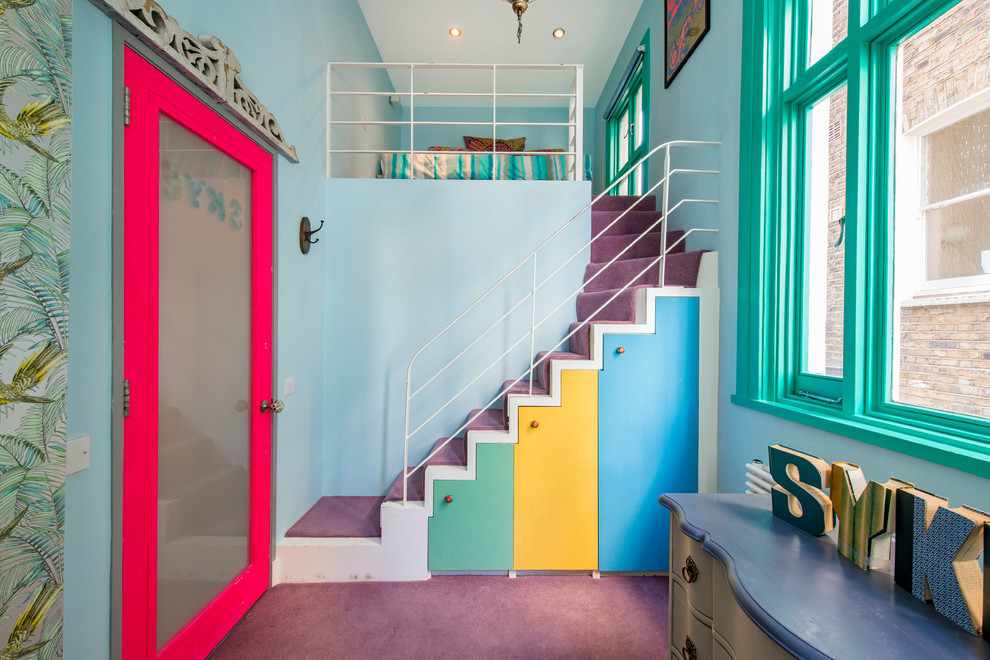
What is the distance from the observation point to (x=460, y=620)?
1.94 meters

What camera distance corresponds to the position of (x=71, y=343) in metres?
1.13

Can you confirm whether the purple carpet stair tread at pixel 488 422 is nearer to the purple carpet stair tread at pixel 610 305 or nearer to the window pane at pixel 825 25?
the purple carpet stair tread at pixel 610 305

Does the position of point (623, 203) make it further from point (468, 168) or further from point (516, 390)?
point (516, 390)

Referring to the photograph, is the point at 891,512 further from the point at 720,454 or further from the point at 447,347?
the point at 447,347

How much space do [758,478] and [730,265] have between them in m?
0.99

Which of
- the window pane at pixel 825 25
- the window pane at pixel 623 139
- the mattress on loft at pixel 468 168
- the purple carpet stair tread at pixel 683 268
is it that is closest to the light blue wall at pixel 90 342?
the mattress on loft at pixel 468 168

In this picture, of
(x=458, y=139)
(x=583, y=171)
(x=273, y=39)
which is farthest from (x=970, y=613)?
(x=458, y=139)

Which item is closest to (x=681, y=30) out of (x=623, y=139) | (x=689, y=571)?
(x=623, y=139)

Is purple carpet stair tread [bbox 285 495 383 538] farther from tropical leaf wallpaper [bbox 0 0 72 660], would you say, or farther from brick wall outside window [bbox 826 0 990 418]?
brick wall outside window [bbox 826 0 990 418]

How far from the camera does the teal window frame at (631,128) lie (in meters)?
3.65

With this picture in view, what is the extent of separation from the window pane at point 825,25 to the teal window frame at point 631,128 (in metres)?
1.11

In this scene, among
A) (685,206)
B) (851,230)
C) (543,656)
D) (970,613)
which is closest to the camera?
(970,613)

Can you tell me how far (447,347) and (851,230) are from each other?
2104mm

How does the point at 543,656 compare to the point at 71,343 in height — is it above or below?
below
